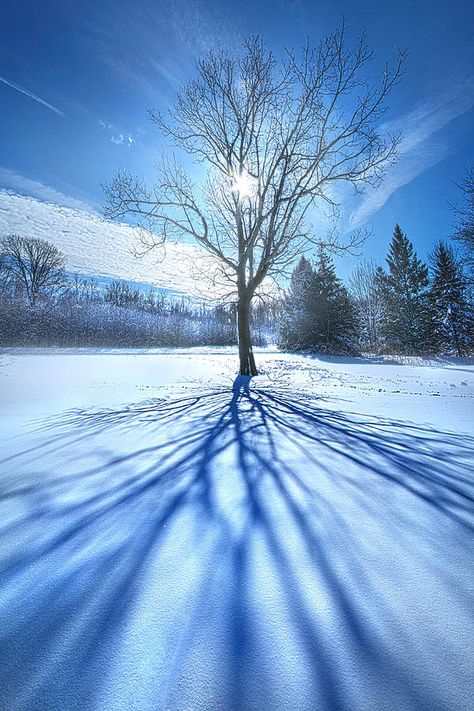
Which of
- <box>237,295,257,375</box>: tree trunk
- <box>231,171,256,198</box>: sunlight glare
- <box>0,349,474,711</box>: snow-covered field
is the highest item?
<box>231,171,256,198</box>: sunlight glare

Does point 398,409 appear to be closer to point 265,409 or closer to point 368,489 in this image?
point 265,409


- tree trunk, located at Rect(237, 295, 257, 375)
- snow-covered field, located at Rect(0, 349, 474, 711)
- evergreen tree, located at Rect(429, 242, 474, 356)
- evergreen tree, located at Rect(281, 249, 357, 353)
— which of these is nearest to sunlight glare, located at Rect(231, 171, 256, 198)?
tree trunk, located at Rect(237, 295, 257, 375)

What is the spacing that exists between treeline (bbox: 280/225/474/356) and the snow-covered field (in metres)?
17.8

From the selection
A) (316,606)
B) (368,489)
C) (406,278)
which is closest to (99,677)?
(316,606)

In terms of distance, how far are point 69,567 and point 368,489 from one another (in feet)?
6.31

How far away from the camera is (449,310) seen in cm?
2091

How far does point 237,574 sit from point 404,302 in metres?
26.7

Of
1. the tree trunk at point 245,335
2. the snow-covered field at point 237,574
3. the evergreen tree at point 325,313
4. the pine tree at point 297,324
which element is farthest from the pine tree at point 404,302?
the snow-covered field at point 237,574

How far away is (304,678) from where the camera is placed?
0.90 meters

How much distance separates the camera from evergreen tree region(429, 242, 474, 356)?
67.9ft

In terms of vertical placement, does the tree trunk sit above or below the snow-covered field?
above

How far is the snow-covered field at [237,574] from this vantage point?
89 cm

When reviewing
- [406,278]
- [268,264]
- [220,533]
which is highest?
[406,278]

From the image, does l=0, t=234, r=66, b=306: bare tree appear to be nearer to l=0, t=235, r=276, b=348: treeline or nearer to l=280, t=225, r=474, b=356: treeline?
l=0, t=235, r=276, b=348: treeline
